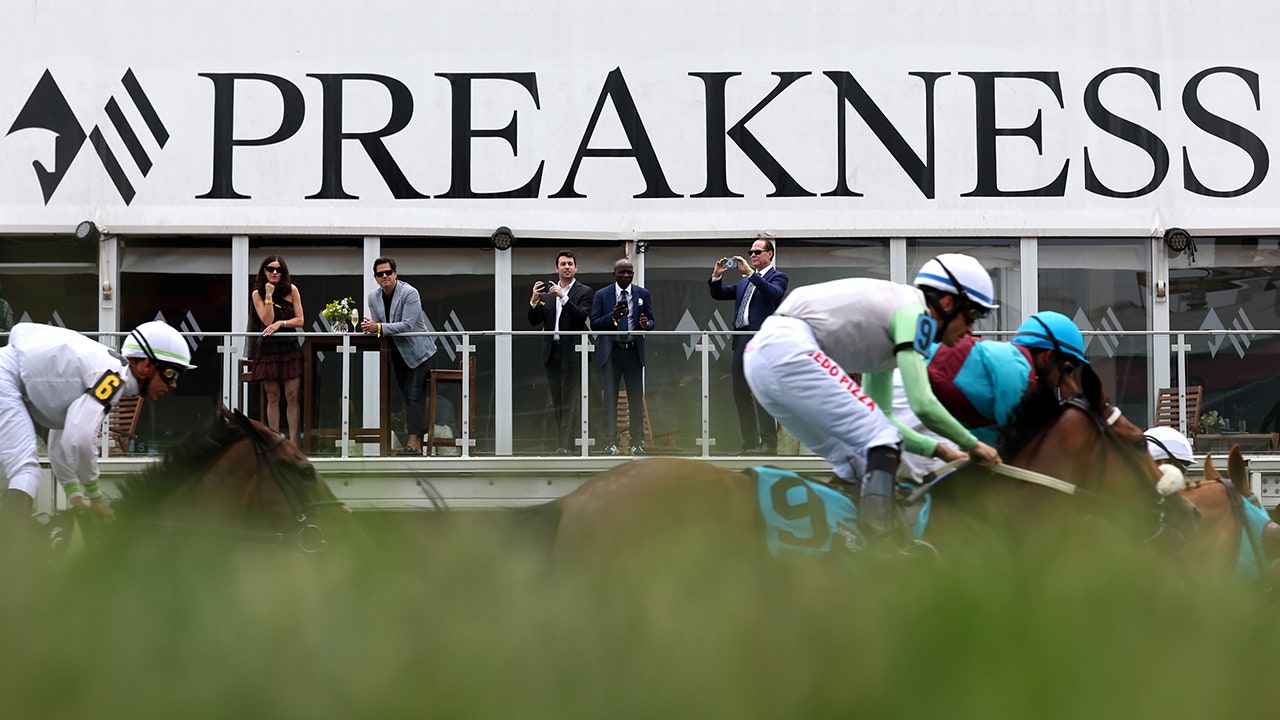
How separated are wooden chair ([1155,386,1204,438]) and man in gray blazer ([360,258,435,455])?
18.1ft

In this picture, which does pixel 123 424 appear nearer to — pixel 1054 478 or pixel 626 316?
pixel 626 316

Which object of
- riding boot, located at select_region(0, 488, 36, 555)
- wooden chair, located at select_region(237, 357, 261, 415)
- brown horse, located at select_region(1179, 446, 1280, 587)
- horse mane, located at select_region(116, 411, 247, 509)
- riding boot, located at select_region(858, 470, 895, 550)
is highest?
wooden chair, located at select_region(237, 357, 261, 415)

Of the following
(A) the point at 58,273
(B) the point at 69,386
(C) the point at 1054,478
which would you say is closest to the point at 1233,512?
(C) the point at 1054,478

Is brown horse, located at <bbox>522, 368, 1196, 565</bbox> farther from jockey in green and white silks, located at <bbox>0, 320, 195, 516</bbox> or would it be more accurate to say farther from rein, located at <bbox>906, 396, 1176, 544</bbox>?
jockey in green and white silks, located at <bbox>0, 320, 195, 516</bbox>

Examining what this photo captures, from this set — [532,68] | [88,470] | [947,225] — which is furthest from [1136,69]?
[88,470]

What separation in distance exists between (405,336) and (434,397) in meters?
0.50

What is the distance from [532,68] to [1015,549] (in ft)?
45.3

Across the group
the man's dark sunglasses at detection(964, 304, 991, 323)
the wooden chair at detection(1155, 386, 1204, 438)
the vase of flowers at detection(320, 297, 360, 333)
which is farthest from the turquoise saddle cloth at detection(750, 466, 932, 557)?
the vase of flowers at detection(320, 297, 360, 333)

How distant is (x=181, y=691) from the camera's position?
111cm

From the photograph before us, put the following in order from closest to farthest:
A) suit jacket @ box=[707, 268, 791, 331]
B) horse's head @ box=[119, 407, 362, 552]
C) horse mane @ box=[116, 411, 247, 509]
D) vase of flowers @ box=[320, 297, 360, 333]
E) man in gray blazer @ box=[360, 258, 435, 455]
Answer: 1. horse's head @ box=[119, 407, 362, 552]
2. horse mane @ box=[116, 411, 247, 509]
3. man in gray blazer @ box=[360, 258, 435, 455]
4. suit jacket @ box=[707, 268, 791, 331]
5. vase of flowers @ box=[320, 297, 360, 333]

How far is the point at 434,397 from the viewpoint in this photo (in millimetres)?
10633

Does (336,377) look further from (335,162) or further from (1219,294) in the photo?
(1219,294)

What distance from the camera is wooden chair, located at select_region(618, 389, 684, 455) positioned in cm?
1016

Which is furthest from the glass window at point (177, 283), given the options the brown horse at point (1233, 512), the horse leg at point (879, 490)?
the horse leg at point (879, 490)
